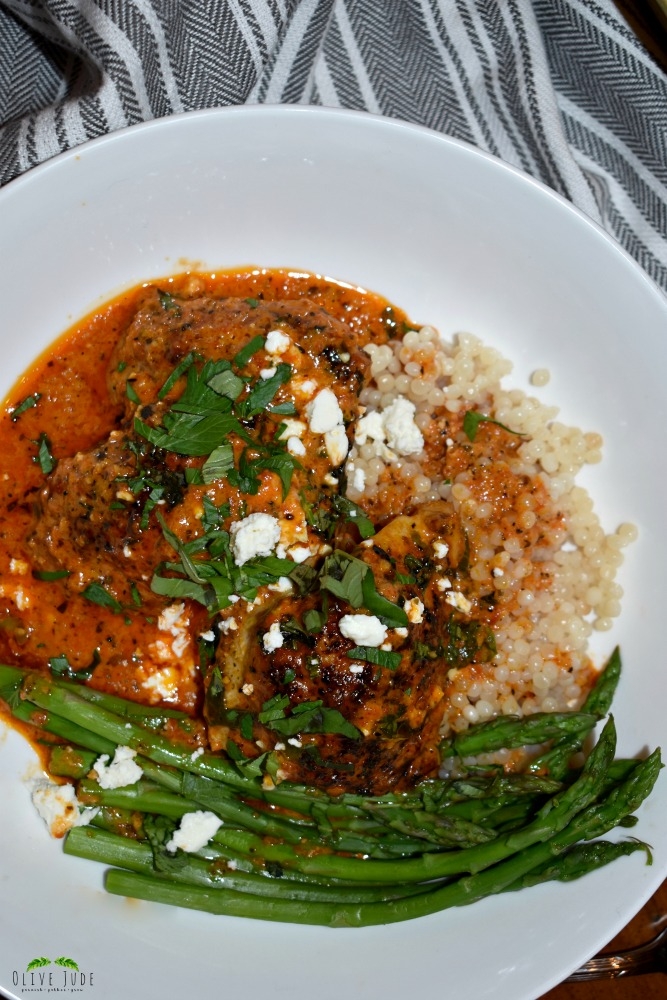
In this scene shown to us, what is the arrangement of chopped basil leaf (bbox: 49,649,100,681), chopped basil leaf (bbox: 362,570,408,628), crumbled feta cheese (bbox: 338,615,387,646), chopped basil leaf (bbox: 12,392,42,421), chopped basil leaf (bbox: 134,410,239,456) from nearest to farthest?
crumbled feta cheese (bbox: 338,615,387,646), chopped basil leaf (bbox: 362,570,408,628), chopped basil leaf (bbox: 134,410,239,456), chopped basil leaf (bbox: 49,649,100,681), chopped basil leaf (bbox: 12,392,42,421)

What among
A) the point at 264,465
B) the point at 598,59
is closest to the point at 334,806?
the point at 264,465

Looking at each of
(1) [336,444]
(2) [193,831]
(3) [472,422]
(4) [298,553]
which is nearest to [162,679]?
(2) [193,831]

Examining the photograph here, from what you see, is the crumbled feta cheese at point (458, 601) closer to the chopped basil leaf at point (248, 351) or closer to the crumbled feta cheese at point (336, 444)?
the crumbled feta cheese at point (336, 444)

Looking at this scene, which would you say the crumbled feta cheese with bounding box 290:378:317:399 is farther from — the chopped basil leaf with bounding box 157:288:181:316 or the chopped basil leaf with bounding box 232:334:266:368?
the chopped basil leaf with bounding box 157:288:181:316

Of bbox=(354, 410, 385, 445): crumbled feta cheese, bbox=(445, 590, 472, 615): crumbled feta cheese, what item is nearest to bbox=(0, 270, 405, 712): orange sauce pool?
bbox=(354, 410, 385, 445): crumbled feta cheese

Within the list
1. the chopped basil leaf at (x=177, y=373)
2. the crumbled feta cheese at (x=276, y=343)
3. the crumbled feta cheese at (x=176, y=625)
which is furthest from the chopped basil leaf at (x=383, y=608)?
the chopped basil leaf at (x=177, y=373)

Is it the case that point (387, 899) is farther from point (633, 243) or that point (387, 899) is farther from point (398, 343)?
point (633, 243)

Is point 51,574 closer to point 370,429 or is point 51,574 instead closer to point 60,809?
point 60,809
